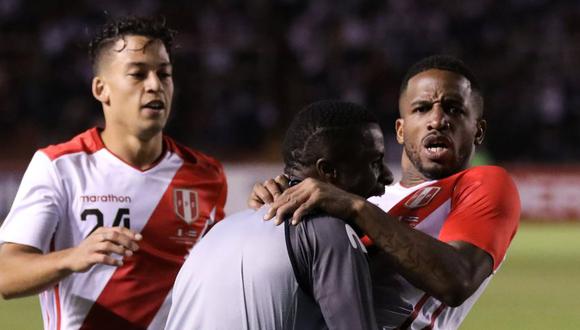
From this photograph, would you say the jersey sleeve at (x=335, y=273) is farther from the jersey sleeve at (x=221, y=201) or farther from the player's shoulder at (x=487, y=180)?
the jersey sleeve at (x=221, y=201)

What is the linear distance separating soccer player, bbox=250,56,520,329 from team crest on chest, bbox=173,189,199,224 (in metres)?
1.06

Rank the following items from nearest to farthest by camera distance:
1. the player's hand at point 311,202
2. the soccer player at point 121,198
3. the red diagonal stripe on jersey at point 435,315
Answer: the player's hand at point 311,202
the red diagonal stripe on jersey at point 435,315
the soccer player at point 121,198

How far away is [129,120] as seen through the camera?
4812mm

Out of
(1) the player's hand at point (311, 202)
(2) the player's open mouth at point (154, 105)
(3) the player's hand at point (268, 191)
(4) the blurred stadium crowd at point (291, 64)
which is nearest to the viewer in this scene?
(1) the player's hand at point (311, 202)

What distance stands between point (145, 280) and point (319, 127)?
1.74m

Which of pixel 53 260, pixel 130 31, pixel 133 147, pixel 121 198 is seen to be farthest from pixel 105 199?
pixel 130 31

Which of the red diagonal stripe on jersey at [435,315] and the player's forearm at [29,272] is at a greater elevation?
the player's forearm at [29,272]

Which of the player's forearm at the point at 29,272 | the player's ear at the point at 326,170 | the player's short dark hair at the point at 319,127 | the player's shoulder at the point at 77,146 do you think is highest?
the player's short dark hair at the point at 319,127

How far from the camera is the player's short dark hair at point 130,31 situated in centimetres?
485

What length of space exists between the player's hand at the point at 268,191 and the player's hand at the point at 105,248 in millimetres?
429

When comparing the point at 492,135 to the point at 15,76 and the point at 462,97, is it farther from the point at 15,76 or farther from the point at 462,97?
the point at 462,97

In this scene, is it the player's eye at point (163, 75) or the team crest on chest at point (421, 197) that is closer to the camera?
the team crest on chest at point (421, 197)

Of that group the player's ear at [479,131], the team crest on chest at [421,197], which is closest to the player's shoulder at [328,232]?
the team crest on chest at [421,197]

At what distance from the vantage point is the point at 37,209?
4.34m
